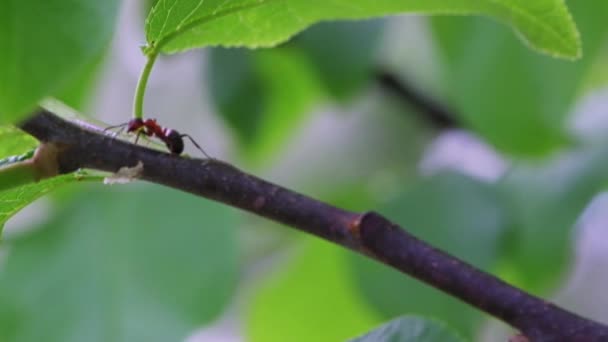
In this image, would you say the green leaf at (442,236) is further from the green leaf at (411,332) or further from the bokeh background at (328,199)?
the green leaf at (411,332)

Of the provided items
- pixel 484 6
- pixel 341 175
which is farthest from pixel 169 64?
pixel 484 6

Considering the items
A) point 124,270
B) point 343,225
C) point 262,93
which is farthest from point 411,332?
point 262,93

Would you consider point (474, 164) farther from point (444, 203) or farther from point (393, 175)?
point (444, 203)

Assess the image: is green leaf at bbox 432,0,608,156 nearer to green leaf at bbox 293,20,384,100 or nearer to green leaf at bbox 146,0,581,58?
green leaf at bbox 293,20,384,100

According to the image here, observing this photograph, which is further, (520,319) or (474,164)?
(474,164)

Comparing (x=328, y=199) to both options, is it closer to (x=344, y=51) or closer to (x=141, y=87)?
(x=344, y=51)

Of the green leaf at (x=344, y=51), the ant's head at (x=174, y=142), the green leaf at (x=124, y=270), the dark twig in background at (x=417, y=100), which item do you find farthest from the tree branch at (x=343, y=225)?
the dark twig in background at (x=417, y=100)

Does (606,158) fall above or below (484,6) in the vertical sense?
below
